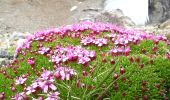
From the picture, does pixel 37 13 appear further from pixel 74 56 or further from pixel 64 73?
pixel 64 73

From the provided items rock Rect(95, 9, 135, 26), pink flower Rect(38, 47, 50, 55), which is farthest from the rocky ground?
pink flower Rect(38, 47, 50, 55)

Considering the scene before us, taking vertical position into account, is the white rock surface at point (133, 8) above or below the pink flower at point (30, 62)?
above

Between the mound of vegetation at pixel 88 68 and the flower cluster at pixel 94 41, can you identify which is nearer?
the mound of vegetation at pixel 88 68

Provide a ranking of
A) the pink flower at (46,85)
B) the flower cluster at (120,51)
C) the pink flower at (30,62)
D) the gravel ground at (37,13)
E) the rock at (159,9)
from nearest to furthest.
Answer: the pink flower at (46,85)
the flower cluster at (120,51)
the pink flower at (30,62)
the rock at (159,9)
the gravel ground at (37,13)

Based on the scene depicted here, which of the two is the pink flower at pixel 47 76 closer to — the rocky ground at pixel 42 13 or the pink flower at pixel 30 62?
the pink flower at pixel 30 62

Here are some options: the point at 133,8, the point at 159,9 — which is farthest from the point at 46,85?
the point at 133,8

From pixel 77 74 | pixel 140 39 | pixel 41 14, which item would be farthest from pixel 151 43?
pixel 41 14

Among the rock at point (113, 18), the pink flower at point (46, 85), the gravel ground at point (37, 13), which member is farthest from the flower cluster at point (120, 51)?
the gravel ground at point (37, 13)

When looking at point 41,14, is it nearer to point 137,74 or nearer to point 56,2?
point 56,2

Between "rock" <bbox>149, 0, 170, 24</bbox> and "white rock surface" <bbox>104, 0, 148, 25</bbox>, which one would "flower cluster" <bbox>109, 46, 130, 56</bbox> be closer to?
"rock" <bbox>149, 0, 170, 24</bbox>
